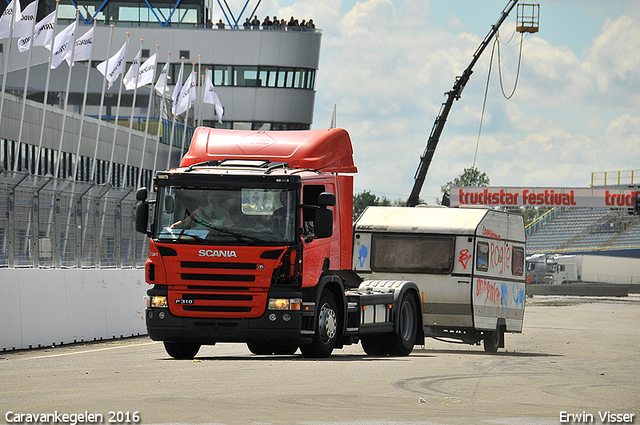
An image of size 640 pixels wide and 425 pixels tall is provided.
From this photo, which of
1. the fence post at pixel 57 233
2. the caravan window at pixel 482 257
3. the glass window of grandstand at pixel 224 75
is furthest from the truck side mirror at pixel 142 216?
the glass window of grandstand at pixel 224 75

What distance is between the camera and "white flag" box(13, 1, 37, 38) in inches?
1345

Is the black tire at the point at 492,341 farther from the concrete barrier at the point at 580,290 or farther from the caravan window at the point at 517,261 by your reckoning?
the concrete barrier at the point at 580,290

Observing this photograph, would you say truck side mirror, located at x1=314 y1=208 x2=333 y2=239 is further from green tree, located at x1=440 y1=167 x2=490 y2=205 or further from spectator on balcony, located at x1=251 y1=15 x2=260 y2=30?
green tree, located at x1=440 y1=167 x2=490 y2=205

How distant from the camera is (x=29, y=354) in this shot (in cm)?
1686

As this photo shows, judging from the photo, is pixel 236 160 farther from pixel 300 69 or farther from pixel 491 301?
pixel 300 69

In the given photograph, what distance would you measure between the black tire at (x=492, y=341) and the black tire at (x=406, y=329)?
3.49m

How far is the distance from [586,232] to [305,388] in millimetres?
89219

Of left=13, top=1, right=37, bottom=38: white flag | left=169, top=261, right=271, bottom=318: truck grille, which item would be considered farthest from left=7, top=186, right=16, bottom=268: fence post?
left=13, top=1, right=37, bottom=38: white flag

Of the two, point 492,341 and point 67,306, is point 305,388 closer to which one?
point 67,306

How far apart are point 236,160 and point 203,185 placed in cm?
114

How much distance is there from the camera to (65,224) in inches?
780

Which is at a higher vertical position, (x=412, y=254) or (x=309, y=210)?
(x=309, y=210)

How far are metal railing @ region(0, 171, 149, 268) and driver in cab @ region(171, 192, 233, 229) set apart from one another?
5031 millimetres

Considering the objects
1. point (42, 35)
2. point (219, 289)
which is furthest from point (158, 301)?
point (42, 35)
